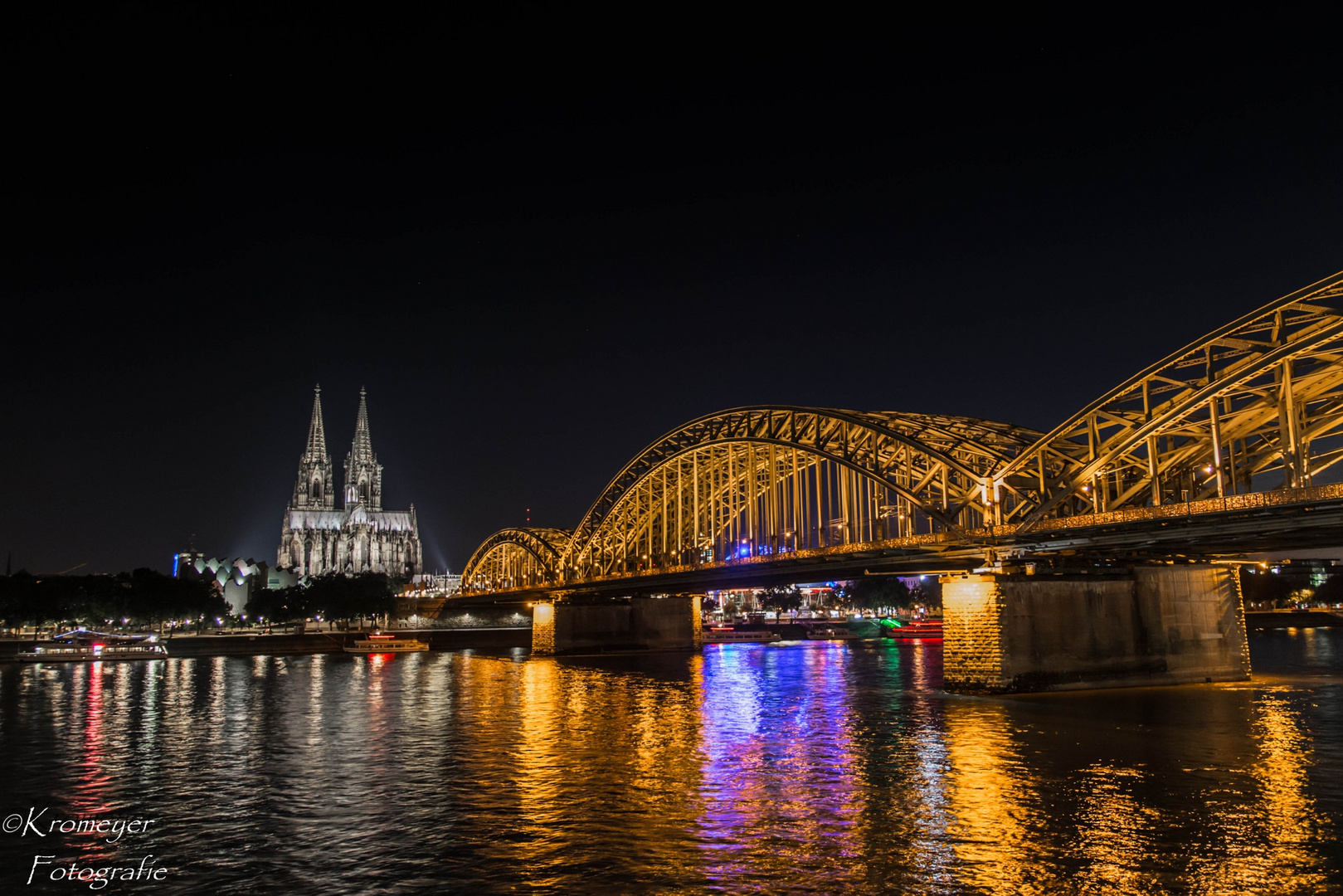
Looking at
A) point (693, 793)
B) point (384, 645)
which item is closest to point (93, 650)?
point (384, 645)

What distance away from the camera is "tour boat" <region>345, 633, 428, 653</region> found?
10844cm

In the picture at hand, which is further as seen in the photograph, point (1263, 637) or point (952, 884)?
point (1263, 637)

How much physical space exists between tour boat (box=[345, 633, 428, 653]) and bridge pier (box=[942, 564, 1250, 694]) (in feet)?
249

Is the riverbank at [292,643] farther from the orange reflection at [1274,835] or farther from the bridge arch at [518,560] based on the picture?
the orange reflection at [1274,835]

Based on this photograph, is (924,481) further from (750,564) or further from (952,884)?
(952,884)

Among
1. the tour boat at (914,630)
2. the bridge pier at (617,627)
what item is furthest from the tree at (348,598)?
the tour boat at (914,630)

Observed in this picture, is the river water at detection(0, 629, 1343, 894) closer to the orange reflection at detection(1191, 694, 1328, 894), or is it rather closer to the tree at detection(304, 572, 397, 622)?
the orange reflection at detection(1191, 694, 1328, 894)

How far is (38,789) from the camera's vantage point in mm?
27625

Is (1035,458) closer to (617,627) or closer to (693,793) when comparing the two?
(693,793)

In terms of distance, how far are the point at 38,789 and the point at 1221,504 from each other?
130 ft

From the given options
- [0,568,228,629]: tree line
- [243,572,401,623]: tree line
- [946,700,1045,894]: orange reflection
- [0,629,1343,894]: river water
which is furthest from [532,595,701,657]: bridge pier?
[946,700,1045,894]: orange reflection

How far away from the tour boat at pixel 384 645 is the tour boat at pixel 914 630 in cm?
6538

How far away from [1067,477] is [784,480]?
34777 mm

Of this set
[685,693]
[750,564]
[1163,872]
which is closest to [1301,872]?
[1163,872]
